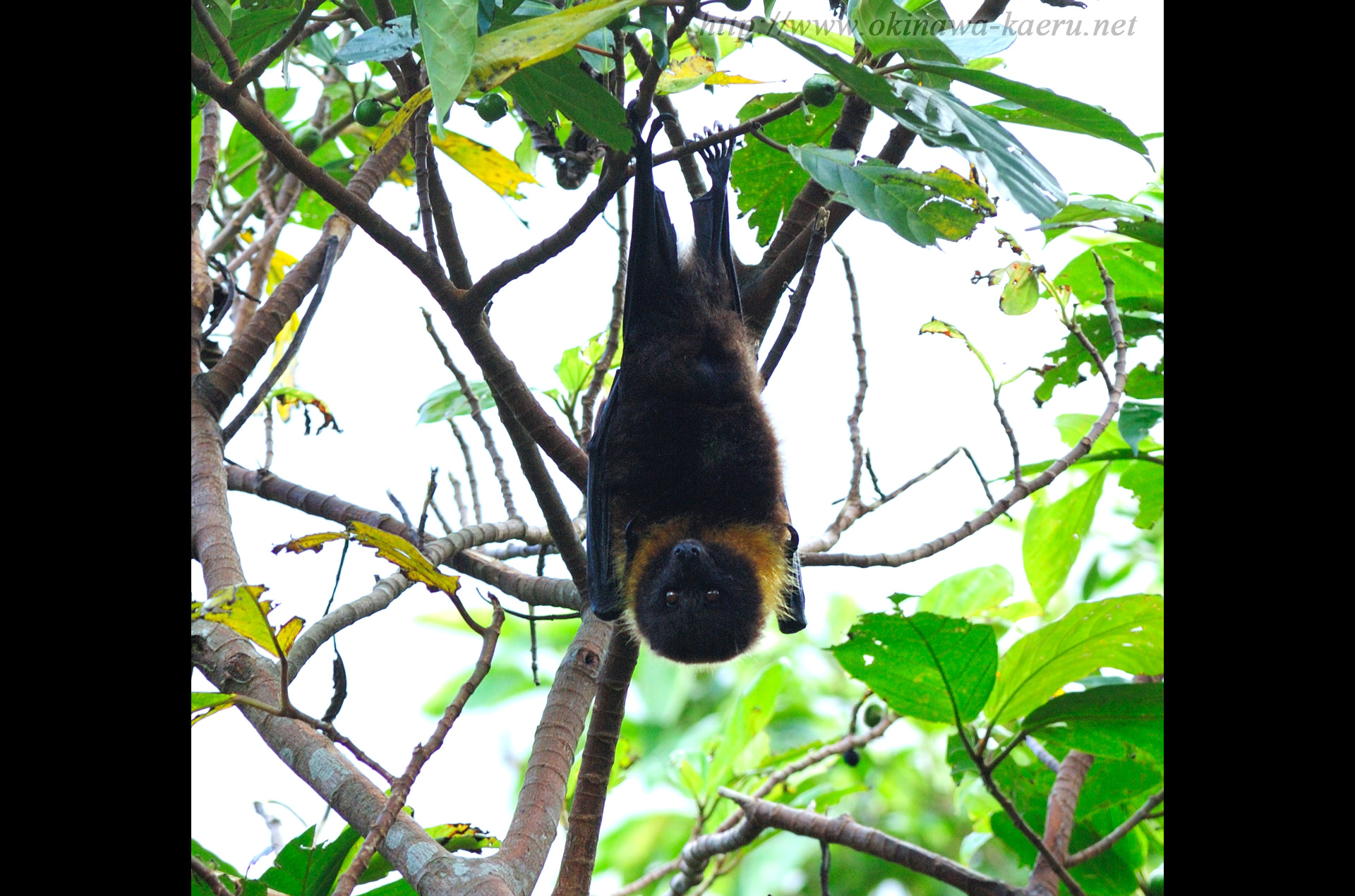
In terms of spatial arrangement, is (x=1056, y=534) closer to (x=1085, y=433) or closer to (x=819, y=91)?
(x=1085, y=433)

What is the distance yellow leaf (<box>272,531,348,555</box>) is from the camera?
2158mm

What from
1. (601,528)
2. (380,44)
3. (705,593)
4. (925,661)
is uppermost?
(380,44)

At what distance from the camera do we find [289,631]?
1967mm

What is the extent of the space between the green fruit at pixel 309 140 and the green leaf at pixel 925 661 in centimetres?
255

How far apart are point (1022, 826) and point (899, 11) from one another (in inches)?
72.6

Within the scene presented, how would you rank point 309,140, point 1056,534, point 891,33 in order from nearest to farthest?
point 891,33
point 1056,534
point 309,140

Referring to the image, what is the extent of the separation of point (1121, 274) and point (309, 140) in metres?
2.86

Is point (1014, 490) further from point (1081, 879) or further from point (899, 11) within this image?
point (899, 11)

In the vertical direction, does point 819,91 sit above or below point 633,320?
below

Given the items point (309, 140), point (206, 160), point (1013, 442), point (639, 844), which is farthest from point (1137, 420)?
point (639, 844)

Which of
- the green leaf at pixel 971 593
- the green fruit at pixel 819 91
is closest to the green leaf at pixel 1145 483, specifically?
the green leaf at pixel 971 593

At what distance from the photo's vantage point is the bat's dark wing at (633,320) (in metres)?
3.05

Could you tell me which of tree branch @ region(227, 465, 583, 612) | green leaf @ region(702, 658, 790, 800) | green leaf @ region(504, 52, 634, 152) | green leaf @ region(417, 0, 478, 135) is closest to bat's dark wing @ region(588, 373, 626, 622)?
tree branch @ region(227, 465, 583, 612)

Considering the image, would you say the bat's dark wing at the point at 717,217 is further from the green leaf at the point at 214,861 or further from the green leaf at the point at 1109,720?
the green leaf at the point at 214,861
